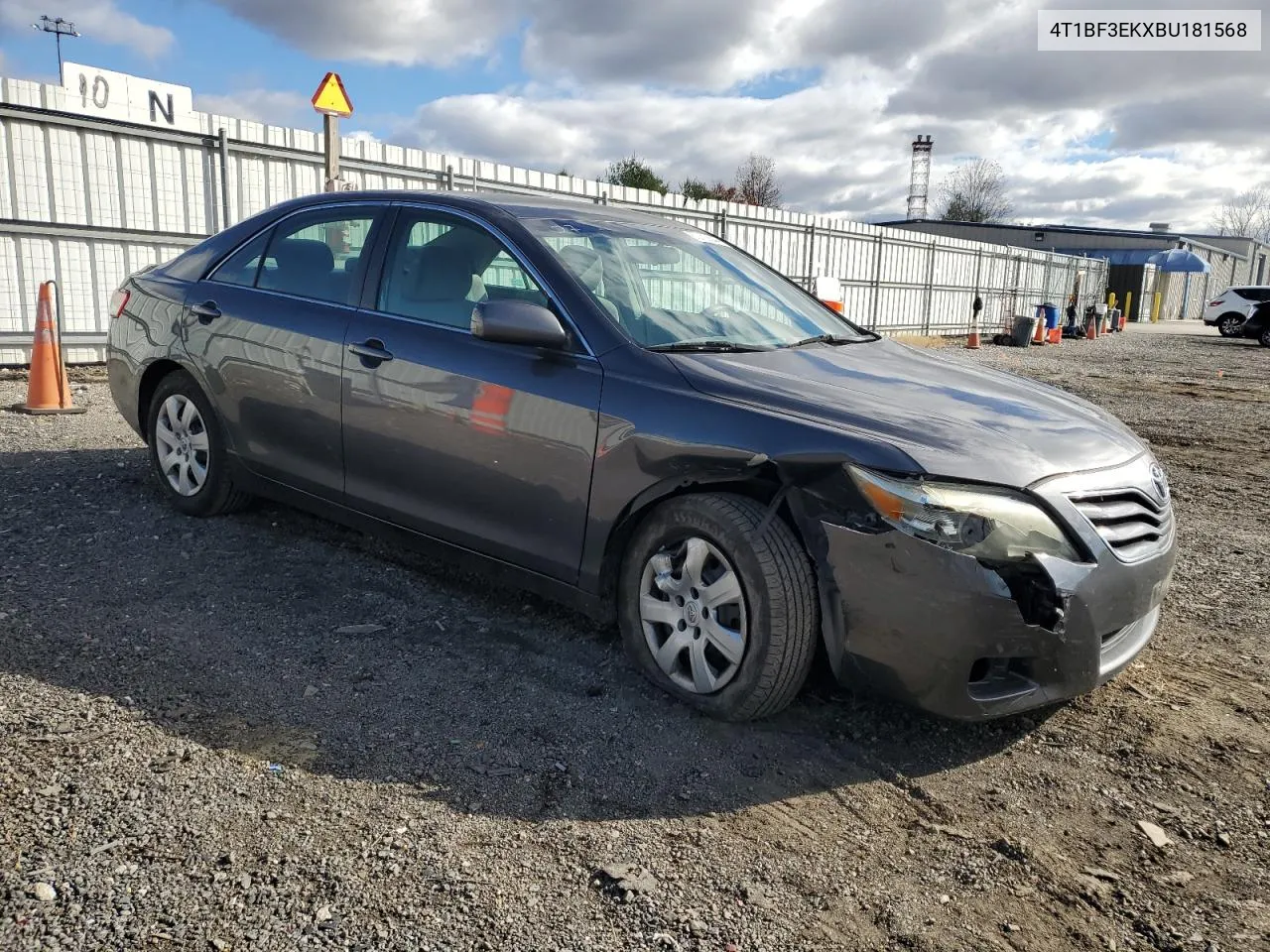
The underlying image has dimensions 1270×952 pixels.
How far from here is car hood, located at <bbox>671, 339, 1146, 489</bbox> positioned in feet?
9.27

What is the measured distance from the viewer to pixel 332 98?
898 cm

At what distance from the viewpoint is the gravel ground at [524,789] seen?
7.29ft

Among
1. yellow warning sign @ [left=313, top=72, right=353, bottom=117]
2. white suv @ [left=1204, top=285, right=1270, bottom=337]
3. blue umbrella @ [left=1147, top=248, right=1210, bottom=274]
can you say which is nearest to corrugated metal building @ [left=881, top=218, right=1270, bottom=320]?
blue umbrella @ [left=1147, top=248, right=1210, bottom=274]

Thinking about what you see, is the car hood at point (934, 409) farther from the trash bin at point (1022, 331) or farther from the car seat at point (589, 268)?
the trash bin at point (1022, 331)

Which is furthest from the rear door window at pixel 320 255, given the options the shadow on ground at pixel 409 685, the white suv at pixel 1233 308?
the white suv at pixel 1233 308

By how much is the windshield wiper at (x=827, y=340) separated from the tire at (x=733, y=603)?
110cm

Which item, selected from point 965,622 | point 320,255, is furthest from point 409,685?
point 320,255

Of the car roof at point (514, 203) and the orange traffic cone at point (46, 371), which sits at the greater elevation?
the car roof at point (514, 203)

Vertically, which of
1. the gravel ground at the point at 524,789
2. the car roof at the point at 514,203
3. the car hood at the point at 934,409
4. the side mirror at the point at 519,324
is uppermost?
the car roof at the point at 514,203

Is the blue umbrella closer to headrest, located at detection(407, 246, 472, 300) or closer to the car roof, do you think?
the car roof

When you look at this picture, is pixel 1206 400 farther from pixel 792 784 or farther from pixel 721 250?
pixel 792 784

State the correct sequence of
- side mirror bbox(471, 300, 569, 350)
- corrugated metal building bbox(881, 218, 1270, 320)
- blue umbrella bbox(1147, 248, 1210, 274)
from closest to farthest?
side mirror bbox(471, 300, 569, 350)
blue umbrella bbox(1147, 248, 1210, 274)
corrugated metal building bbox(881, 218, 1270, 320)

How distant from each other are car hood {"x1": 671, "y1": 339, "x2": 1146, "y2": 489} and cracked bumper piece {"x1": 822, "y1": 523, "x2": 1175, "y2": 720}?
272 mm

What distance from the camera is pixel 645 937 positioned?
7.07ft
